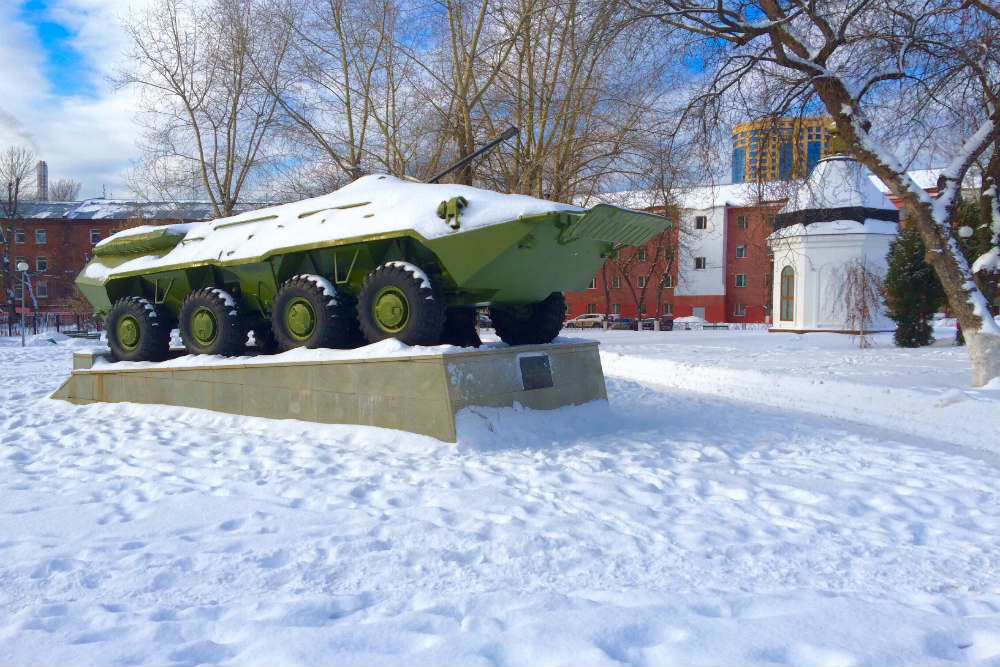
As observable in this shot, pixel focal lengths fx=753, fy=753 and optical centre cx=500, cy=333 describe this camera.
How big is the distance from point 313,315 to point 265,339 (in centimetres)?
184

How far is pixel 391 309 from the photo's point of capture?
6.21 metres

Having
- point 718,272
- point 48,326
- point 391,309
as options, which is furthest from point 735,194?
point 391,309

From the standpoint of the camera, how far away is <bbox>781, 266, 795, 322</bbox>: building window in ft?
89.5

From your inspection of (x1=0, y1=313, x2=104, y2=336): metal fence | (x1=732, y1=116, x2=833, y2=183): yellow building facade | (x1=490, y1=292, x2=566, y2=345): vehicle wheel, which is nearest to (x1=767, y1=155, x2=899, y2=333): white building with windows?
(x1=732, y1=116, x2=833, y2=183): yellow building facade

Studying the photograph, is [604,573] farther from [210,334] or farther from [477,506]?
[210,334]

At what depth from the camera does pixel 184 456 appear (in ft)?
17.7

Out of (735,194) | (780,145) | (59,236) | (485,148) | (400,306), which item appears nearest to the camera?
(400,306)

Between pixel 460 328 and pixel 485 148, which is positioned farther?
pixel 460 328

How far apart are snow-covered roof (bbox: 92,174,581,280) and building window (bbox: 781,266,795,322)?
76.3 ft

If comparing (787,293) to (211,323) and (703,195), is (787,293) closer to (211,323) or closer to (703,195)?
(703,195)

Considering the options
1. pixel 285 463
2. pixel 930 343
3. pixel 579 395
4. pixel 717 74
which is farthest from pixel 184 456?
pixel 930 343

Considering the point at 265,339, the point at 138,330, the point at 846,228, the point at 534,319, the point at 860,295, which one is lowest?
the point at 265,339

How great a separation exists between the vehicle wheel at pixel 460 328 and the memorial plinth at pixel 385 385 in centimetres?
109

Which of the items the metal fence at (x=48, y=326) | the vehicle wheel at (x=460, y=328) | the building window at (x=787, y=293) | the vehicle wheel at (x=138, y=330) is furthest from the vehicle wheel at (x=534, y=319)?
the metal fence at (x=48, y=326)
